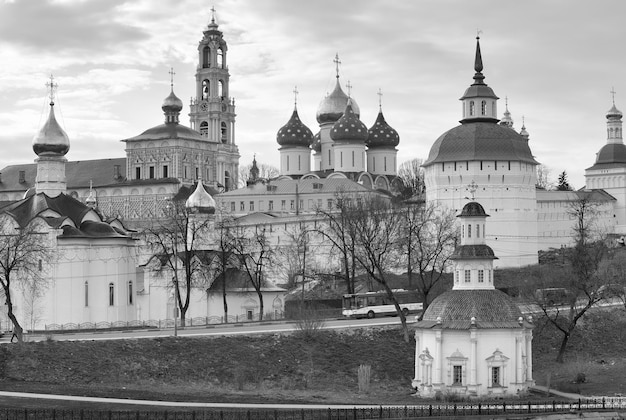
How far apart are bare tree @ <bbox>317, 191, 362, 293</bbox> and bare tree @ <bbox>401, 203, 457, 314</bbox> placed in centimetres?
286

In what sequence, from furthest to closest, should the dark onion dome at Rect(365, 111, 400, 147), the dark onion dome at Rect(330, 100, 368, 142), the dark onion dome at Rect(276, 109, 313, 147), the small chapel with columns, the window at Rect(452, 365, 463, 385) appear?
1. the dark onion dome at Rect(276, 109, 313, 147)
2. the dark onion dome at Rect(365, 111, 400, 147)
3. the dark onion dome at Rect(330, 100, 368, 142)
4. the window at Rect(452, 365, 463, 385)
5. the small chapel with columns

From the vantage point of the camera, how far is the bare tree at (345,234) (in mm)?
68925

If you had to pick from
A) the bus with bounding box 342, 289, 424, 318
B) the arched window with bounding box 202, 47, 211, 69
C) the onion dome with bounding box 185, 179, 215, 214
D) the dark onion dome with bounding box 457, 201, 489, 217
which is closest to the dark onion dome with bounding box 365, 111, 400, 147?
the arched window with bounding box 202, 47, 211, 69

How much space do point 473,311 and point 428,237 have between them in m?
25.8

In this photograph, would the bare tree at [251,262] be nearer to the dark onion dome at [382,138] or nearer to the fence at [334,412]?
the fence at [334,412]

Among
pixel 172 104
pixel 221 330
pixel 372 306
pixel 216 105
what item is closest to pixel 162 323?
pixel 372 306

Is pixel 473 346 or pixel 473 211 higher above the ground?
pixel 473 211

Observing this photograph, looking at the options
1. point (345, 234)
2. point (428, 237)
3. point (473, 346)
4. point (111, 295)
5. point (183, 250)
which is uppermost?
point (345, 234)

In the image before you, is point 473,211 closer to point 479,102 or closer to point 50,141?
point 479,102

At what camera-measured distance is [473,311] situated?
49.2 meters

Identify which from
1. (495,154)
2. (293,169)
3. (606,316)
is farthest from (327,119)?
(606,316)

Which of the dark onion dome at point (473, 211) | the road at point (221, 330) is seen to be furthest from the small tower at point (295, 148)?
the dark onion dome at point (473, 211)

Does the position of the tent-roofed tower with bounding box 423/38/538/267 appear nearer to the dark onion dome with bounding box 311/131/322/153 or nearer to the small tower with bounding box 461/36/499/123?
the small tower with bounding box 461/36/499/123

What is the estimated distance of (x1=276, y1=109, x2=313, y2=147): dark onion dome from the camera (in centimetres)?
10731
